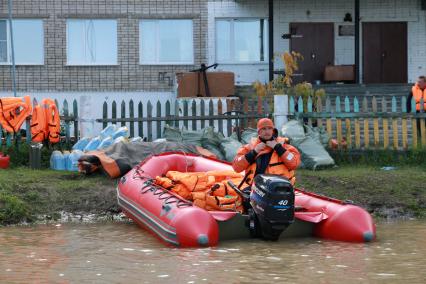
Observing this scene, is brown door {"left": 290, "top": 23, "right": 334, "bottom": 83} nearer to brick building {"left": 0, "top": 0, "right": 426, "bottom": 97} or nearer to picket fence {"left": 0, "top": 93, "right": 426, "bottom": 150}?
brick building {"left": 0, "top": 0, "right": 426, "bottom": 97}

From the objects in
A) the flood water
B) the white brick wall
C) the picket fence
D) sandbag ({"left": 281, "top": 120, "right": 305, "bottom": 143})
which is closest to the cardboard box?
the white brick wall

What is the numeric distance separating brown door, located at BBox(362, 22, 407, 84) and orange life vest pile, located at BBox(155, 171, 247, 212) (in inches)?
578

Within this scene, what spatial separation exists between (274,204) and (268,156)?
119cm

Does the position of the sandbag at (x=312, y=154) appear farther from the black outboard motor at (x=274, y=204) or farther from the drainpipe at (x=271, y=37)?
the drainpipe at (x=271, y=37)

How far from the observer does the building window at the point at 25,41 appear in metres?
25.1

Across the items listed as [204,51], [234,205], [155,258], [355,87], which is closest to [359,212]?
[234,205]

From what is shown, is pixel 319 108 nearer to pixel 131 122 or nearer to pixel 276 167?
pixel 131 122

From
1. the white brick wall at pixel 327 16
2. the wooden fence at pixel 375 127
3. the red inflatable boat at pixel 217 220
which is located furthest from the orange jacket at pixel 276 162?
the white brick wall at pixel 327 16

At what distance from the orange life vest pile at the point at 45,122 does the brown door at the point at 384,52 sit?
12550 mm

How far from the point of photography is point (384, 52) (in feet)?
85.7

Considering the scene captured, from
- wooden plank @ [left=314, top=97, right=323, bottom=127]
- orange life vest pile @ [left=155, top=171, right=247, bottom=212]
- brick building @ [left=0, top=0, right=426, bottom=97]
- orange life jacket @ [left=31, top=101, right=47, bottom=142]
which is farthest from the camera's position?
brick building @ [left=0, top=0, right=426, bottom=97]

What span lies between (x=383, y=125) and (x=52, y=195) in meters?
6.64

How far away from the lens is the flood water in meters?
8.50

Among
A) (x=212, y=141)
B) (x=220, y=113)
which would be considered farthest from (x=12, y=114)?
(x=220, y=113)
